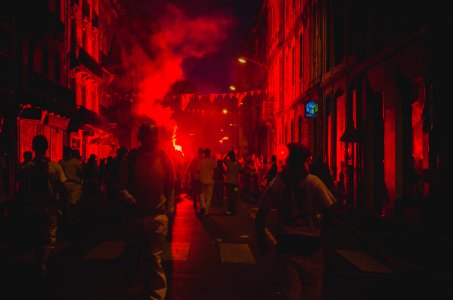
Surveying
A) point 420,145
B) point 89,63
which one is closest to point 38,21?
point 89,63

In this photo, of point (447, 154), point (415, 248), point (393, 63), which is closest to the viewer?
point (415, 248)

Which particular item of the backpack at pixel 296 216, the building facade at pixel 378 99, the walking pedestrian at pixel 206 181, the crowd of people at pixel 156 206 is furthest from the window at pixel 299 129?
the backpack at pixel 296 216

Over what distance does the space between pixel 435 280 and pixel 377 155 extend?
34.2 ft

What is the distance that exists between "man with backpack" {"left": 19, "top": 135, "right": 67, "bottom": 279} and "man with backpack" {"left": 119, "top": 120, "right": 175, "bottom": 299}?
187 cm

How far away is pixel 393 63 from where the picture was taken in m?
16.3

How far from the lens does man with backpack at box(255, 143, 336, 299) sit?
4688mm

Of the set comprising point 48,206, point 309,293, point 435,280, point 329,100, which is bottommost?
point 435,280

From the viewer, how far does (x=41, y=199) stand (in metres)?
7.21

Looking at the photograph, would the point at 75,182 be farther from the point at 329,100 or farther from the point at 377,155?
the point at 329,100

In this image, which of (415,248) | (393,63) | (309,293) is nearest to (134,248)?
(309,293)

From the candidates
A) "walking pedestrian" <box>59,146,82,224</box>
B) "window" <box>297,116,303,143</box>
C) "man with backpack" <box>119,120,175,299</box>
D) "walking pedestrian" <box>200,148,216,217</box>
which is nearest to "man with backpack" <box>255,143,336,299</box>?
"man with backpack" <box>119,120,175,299</box>

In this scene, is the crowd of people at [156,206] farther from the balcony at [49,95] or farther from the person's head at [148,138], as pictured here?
the balcony at [49,95]

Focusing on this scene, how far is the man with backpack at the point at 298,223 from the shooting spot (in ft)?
15.4

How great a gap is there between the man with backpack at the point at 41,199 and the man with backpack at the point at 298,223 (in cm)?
334
